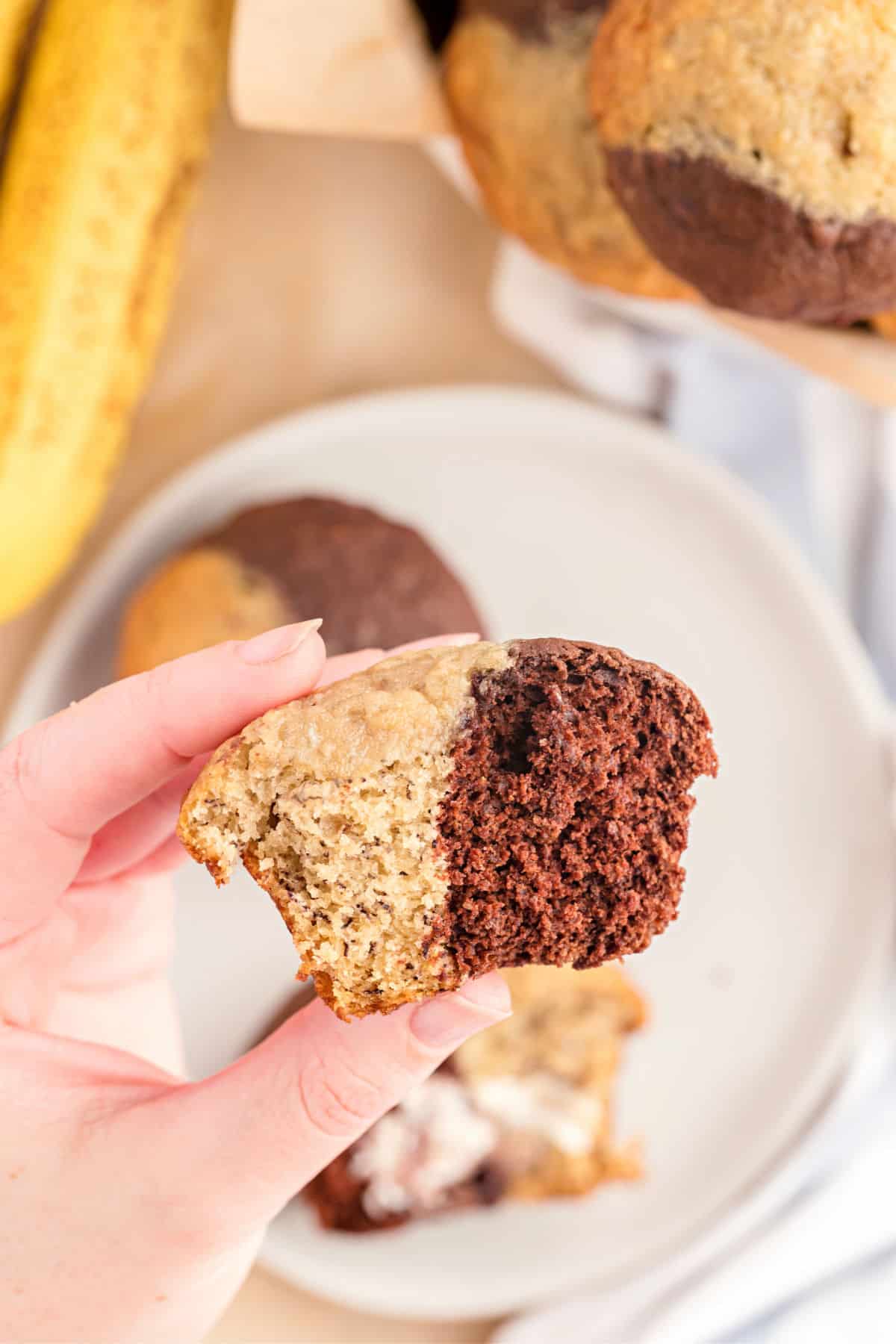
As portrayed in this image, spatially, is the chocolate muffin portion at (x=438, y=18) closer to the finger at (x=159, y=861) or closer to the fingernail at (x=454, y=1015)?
the finger at (x=159, y=861)

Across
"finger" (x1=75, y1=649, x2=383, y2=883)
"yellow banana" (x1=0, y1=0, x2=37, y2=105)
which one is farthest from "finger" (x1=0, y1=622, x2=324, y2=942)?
"yellow banana" (x1=0, y1=0, x2=37, y2=105)

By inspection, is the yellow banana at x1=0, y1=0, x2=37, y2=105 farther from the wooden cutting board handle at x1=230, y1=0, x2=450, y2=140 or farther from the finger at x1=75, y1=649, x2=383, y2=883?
the finger at x1=75, y1=649, x2=383, y2=883

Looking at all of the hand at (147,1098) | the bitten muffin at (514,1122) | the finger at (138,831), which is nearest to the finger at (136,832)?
the finger at (138,831)

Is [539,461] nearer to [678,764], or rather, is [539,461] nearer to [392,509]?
[392,509]

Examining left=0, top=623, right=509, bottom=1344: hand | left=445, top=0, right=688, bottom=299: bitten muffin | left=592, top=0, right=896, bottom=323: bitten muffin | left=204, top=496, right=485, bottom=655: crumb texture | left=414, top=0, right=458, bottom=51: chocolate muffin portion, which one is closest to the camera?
left=0, top=623, right=509, bottom=1344: hand

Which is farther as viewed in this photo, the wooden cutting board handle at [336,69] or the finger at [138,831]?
the wooden cutting board handle at [336,69]

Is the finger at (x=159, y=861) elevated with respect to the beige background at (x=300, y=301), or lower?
lower

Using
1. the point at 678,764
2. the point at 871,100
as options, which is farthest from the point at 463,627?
the point at 871,100
